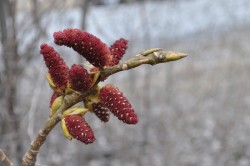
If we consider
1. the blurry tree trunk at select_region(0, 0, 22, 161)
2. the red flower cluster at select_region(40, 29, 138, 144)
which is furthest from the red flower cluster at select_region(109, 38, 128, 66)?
the blurry tree trunk at select_region(0, 0, 22, 161)

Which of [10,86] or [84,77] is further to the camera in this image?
[10,86]

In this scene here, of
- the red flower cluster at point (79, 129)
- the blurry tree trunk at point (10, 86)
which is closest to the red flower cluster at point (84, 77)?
the red flower cluster at point (79, 129)

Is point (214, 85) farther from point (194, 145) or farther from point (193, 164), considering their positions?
point (193, 164)

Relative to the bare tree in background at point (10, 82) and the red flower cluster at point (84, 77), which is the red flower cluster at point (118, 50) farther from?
the bare tree in background at point (10, 82)

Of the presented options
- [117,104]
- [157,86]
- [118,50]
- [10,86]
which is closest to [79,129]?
[117,104]

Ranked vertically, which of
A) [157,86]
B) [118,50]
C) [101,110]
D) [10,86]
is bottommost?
[157,86]

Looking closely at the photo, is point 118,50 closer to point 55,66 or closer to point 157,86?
point 55,66
